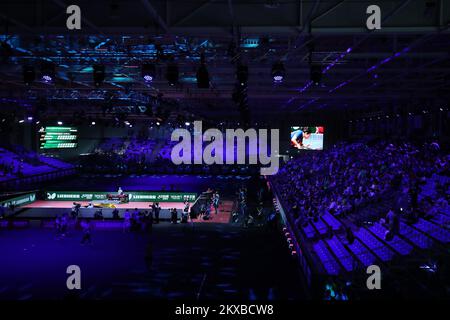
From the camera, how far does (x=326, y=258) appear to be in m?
12.4

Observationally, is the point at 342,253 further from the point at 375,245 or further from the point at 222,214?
the point at 222,214

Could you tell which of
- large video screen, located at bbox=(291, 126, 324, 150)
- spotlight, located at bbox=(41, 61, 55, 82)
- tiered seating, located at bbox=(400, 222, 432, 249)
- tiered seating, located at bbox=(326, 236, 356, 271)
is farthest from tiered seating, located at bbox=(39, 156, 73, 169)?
tiered seating, located at bbox=(400, 222, 432, 249)

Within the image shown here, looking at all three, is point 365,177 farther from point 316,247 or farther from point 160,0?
point 160,0

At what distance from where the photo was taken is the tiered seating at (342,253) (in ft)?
36.9

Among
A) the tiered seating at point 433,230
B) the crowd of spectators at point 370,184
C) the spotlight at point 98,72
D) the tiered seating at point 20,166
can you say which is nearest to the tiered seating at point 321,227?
the crowd of spectators at point 370,184

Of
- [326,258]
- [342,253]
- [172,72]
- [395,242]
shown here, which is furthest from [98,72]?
[395,242]

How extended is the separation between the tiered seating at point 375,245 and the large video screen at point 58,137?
38.1m

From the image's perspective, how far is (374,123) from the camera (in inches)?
1398

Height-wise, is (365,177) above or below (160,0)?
below

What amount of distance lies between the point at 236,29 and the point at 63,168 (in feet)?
131

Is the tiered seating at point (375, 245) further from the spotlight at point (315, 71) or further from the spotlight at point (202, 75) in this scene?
the spotlight at point (202, 75)

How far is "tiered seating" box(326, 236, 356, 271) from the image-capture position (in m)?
11.2
